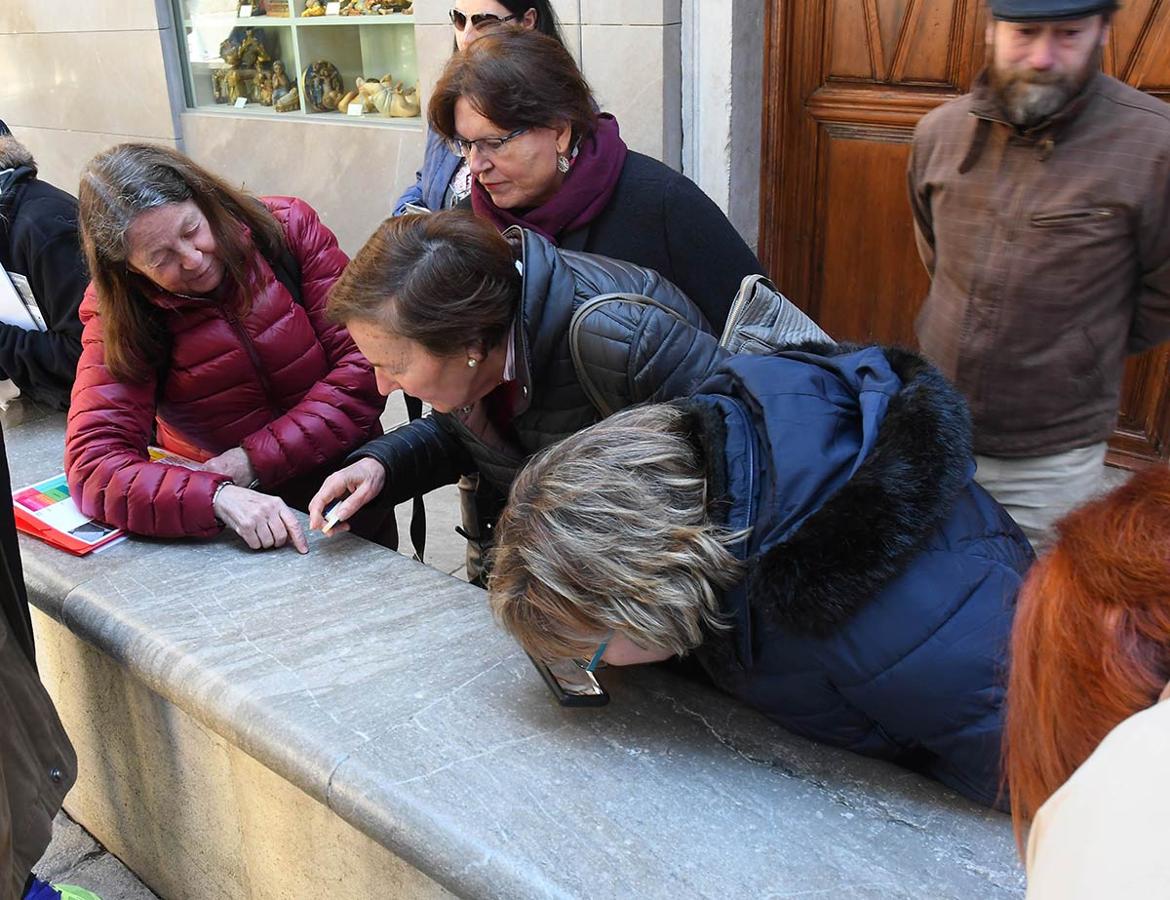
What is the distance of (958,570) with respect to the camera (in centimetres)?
144

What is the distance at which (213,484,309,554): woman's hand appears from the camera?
2.32 meters

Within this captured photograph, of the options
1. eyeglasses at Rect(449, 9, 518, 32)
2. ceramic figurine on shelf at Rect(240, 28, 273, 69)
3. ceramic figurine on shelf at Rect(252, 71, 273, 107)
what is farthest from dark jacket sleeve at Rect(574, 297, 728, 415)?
ceramic figurine on shelf at Rect(240, 28, 273, 69)

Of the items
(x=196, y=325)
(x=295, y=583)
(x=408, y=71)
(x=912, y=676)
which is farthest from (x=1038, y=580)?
(x=408, y=71)

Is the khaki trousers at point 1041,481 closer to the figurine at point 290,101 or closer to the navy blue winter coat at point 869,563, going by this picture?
Result: the navy blue winter coat at point 869,563

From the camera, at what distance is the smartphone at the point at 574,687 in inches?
68.6

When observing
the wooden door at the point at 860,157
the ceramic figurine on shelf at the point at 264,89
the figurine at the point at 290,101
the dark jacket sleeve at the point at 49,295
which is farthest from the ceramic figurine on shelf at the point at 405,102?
the dark jacket sleeve at the point at 49,295

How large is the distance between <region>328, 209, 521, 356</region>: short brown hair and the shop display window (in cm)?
382

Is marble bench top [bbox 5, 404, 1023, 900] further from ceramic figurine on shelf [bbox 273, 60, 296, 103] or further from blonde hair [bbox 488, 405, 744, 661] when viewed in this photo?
ceramic figurine on shelf [bbox 273, 60, 296, 103]

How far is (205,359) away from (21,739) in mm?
944

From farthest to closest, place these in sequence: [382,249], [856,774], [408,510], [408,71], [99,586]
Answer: [408,71] < [408,510] < [99,586] < [382,249] < [856,774]

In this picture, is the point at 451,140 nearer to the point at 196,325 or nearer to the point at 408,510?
the point at 196,325

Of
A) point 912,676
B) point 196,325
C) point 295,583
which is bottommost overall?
point 295,583

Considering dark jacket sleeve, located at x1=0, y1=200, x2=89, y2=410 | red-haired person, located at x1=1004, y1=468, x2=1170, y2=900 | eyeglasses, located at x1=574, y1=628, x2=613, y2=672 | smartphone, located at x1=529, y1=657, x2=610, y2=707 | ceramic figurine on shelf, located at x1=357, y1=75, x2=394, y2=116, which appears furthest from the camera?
ceramic figurine on shelf, located at x1=357, y1=75, x2=394, y2=116

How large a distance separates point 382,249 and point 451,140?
59cm
